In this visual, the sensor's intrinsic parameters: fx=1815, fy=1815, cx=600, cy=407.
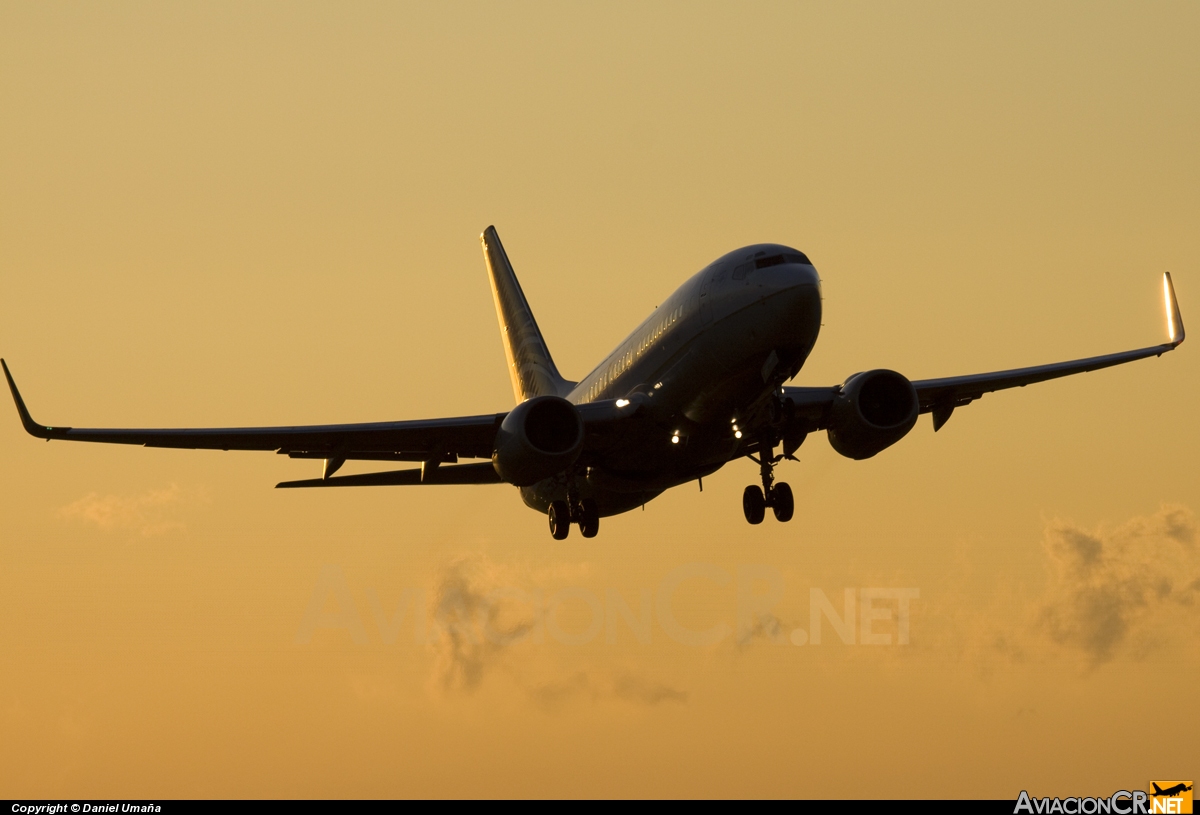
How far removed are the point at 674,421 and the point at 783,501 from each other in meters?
4.89

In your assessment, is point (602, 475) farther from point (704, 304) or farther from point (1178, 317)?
point (1178, 317)

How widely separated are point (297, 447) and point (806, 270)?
1406cm

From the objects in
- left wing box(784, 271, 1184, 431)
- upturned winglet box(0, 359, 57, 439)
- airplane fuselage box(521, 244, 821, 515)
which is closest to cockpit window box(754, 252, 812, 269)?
airplane fuselage box(521, 244, 821, 515)

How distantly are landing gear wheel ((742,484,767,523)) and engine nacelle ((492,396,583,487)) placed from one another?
5.64m

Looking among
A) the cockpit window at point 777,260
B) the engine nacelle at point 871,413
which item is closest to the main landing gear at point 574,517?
the engine nacelle at point 871,413

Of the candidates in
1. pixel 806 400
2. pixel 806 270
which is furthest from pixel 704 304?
pixel 806 400

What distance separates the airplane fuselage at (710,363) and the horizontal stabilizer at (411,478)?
15.5ft

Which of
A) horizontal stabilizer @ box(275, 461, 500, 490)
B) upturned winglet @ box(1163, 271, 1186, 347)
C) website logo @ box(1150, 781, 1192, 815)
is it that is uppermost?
upturned winglet @ box(1163, 271, 1186, 347)

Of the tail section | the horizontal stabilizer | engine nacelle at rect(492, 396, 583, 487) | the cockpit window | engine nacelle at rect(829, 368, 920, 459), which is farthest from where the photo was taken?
the tail section

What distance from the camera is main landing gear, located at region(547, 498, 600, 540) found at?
4759 centimetres

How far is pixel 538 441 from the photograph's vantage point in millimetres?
43094

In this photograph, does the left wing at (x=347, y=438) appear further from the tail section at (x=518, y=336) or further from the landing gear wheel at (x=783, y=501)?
Result: the tail section at (x=518, y=336)

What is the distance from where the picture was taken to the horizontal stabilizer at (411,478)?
A: 4744 centimetres

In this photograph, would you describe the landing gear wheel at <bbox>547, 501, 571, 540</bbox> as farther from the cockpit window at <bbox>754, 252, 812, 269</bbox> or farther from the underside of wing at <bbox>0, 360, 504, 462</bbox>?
the cockpit window at <bbox>754, 252, 812, 269</bbox>
